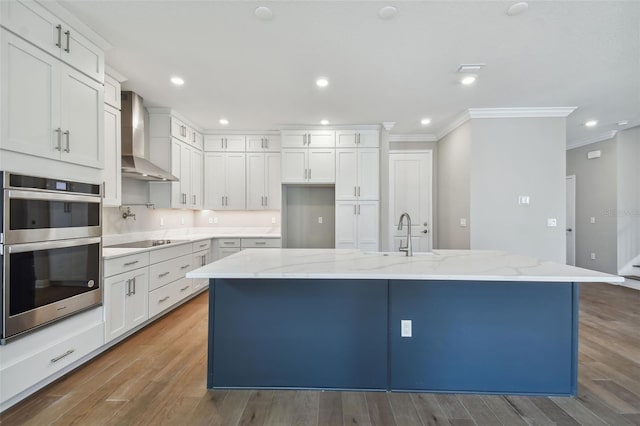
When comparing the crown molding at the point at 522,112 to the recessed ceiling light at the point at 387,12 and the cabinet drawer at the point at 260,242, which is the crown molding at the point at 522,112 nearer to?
the recessed ceiling light at the point at 387,12

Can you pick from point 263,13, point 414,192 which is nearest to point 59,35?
point 263,13

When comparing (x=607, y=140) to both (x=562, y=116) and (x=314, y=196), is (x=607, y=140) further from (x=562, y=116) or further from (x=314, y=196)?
(x=314, y=196)

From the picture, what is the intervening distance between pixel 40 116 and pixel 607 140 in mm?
7791

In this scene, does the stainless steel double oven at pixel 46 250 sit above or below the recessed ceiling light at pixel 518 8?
below

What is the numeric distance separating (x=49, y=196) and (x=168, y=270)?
1611 millimetres

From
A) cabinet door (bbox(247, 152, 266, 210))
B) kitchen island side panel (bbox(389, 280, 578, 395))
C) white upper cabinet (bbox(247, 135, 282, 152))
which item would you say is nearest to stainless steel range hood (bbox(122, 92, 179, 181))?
cabinet door (bbox(247, 152, 266, 210))

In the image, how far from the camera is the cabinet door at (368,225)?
4.60 metres

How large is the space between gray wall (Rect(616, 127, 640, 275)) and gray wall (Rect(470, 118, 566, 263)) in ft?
6.64

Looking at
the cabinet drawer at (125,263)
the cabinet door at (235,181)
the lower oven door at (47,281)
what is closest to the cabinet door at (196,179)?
the cabinet door at (235,181)

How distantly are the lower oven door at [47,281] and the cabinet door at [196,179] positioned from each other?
2.35 meters

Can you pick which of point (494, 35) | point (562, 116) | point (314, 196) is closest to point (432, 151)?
point (562, 116)

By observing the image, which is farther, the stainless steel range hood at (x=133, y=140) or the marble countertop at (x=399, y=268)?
the stainless steel range hood at (x=133, y=140)

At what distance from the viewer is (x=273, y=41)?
7.84ft

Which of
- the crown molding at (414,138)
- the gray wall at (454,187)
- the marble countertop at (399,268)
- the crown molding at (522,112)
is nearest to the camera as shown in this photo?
the marble countertop at (399,268)
